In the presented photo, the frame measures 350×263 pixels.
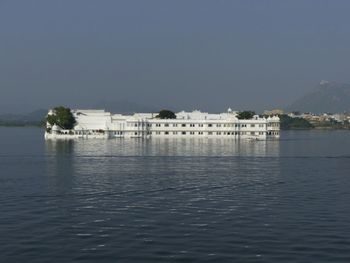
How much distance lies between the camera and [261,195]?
28500 mm

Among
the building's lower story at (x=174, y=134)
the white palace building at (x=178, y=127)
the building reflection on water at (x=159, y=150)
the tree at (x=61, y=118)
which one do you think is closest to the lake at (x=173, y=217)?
the building reflection on water at (x=159, y=150)

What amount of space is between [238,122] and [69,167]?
8222cm

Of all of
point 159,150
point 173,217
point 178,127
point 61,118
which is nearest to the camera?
point 173,217

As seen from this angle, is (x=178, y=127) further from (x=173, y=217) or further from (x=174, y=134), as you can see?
(x=173, y=217)

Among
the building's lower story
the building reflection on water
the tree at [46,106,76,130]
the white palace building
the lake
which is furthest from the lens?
the white palace building

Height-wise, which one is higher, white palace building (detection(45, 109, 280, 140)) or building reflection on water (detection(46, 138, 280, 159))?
white palace building (detection(45, 109, 280, 140))

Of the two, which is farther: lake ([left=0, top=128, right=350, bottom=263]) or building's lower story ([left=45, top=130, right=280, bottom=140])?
building's lower story ([left=45, top=130, right=280, bottom=140])

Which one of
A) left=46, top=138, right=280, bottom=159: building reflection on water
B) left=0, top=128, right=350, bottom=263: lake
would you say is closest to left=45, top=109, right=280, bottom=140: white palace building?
Answer: left=46, top=138, right=280, bottom=159: building reflection on water

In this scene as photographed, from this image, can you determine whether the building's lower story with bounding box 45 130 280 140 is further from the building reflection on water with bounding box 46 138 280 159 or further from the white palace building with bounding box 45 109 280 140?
the building reflection on water with bounding box 46 138 280 159

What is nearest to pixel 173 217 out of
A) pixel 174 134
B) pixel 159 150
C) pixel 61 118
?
pixel 159 150

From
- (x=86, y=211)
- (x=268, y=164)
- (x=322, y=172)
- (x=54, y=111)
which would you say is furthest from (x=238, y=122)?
(x=86, y=211)

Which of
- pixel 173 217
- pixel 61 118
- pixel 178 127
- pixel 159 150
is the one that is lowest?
pixel 173 217

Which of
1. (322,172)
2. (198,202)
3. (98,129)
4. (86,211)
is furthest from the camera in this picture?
(98,129)

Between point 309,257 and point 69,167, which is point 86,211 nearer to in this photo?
point 309,257
